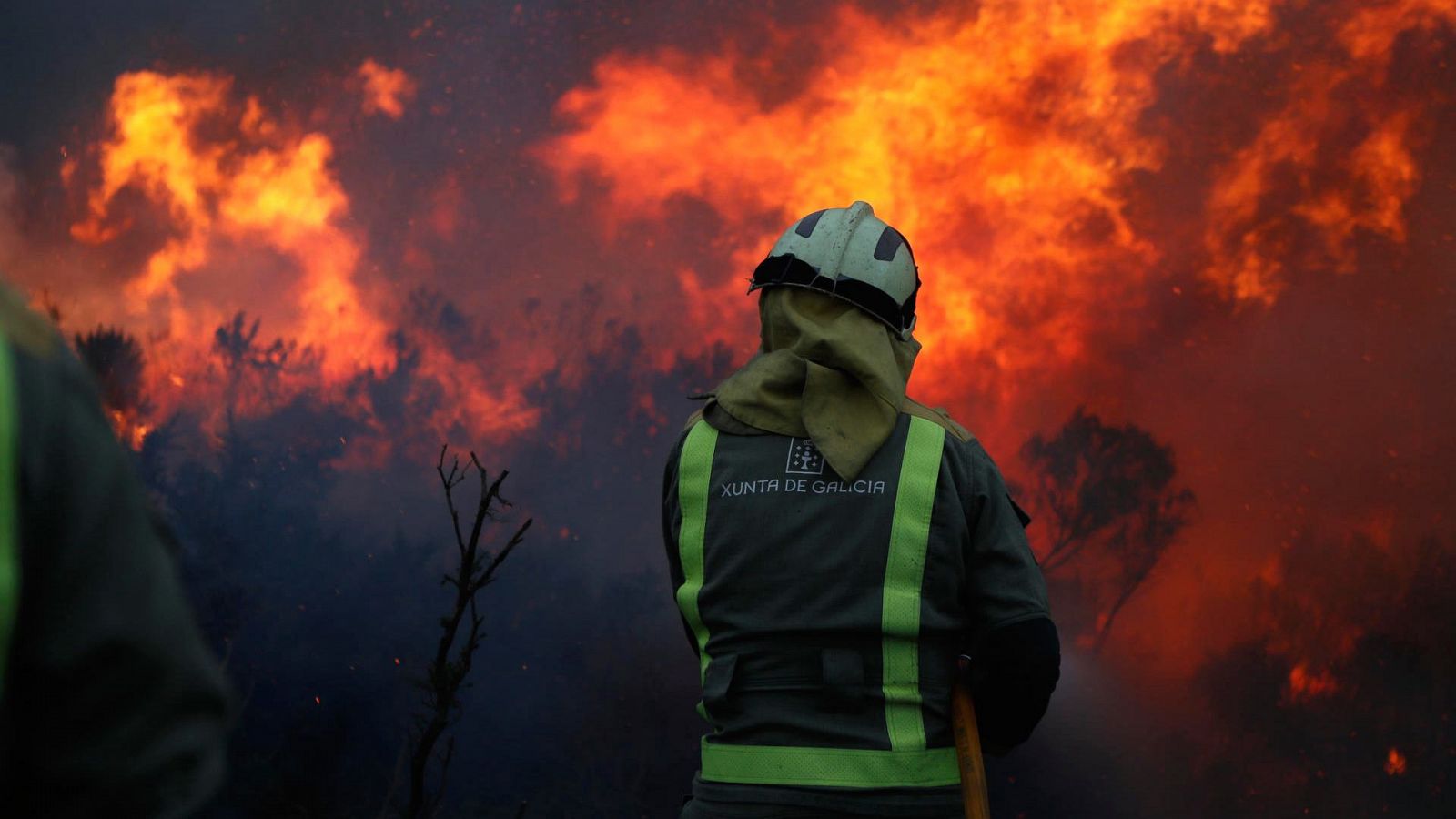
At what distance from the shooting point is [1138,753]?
8555 millimetres

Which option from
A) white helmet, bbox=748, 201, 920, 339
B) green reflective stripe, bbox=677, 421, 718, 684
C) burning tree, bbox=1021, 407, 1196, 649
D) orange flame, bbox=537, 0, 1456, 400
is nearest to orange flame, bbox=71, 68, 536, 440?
orange flame, bbox=537, 0, 1456, 400

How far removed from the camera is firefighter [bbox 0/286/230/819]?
0.84 meters

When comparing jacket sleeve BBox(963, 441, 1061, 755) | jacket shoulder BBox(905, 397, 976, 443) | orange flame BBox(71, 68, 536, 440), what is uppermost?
orange flame BBox(71, 68, 536, 440)

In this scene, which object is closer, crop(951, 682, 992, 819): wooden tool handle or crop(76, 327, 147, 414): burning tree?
crop(951, 682, 992, 819): wooden tool handle

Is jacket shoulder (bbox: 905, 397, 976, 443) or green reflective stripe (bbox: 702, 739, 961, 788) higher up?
jacket shoulder (bbox: 905, 397, 976, 443)

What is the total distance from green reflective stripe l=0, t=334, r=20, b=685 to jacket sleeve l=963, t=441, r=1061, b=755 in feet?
6.45

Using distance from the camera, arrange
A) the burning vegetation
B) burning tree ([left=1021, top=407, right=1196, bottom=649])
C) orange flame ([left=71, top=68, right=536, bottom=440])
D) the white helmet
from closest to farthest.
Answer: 1. the white helmet
2. the burning vegetation
3. burning tree ([left=1021, top=407, right=1196, bottom=649])
4. orange flame ([left=71, top=68, right=536, bottom=440])

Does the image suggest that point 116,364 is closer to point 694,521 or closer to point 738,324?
point 738,324

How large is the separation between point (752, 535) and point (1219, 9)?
7586 mm

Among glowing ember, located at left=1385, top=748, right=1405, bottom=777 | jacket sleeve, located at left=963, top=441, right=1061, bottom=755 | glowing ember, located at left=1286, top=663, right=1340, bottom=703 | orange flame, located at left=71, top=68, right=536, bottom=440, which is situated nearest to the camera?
jacket sleeve, located at left=963, top=441, right=1061, bottom=755

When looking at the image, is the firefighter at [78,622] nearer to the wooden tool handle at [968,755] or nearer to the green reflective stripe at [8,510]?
the green reflective stripe at [8,510]

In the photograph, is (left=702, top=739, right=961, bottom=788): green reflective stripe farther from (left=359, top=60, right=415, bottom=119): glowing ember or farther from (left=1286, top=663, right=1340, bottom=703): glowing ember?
(left=359, top=60, right=415, bottom=119): glowing ember

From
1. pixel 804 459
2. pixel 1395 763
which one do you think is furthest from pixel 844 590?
pixel 1395 763

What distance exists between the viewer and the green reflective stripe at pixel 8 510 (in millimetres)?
802
